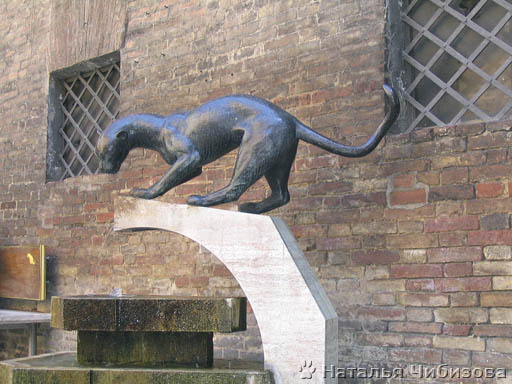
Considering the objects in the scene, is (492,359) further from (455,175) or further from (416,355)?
(455,175)

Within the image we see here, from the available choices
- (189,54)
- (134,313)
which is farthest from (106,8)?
(134,313)

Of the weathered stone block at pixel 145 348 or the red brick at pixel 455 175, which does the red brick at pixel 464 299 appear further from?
the weathered stone block at pixel 145 348

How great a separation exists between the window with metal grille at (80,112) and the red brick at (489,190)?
376 centimetres

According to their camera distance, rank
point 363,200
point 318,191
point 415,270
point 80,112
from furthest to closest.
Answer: point 80,112 → point 318,191 → point 363,200 → point 415,270

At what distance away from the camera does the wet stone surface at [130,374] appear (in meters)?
2.88

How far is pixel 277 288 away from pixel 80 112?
4365 millimetres

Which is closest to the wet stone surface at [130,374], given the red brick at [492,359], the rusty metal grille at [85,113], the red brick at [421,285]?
the red brick at [421,285]

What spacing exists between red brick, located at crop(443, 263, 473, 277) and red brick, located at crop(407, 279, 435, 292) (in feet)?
0.40

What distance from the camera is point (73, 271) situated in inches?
242

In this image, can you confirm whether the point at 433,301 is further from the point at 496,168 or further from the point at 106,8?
the point at 106,8

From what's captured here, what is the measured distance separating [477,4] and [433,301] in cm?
201

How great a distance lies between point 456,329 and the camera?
3.84m

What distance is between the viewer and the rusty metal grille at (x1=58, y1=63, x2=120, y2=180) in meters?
6.31

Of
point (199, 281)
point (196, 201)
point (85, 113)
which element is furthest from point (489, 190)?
point (85, 113)
